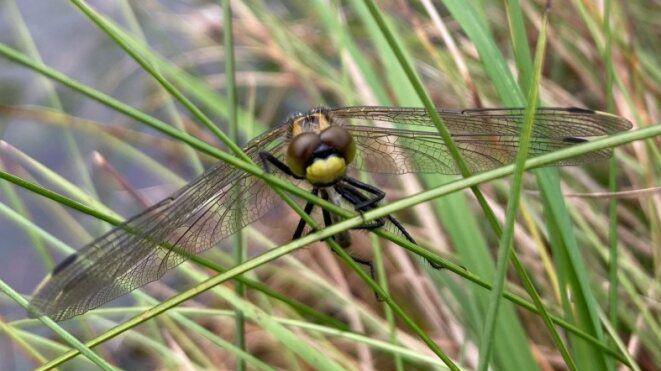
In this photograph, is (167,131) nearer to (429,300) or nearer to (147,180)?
(429,300)

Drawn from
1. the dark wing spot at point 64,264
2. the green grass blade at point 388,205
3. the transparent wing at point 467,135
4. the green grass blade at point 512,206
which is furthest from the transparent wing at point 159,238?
the green grass blade at point 512,206

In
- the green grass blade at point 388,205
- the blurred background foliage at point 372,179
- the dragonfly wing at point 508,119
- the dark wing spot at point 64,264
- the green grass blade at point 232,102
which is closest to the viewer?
the green grass blade at point 388,205

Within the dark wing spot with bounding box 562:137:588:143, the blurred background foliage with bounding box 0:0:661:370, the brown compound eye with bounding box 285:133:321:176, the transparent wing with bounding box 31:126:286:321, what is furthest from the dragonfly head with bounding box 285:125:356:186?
the dark wing spot with bounding box 562:137:588:143

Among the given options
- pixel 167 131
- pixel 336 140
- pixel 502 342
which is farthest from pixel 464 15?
pixel 167 131

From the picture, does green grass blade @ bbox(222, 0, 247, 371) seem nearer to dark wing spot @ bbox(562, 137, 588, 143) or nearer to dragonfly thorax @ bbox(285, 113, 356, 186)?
dragonfly thorax @ bbox(285, 113, 356, 186)

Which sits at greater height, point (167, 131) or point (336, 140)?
point (336, 140)

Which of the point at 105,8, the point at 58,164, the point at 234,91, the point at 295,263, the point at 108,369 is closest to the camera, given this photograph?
the point at 108,369

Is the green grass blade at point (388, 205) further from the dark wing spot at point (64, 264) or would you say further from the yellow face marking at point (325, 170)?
the yellow face marking at point (325, 170)

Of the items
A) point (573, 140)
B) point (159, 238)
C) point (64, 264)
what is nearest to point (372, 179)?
point (573, 140)

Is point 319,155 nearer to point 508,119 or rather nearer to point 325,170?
point 325,170
